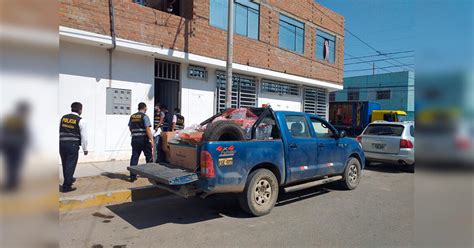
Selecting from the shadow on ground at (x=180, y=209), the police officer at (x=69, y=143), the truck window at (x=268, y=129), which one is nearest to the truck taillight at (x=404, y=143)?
the shadow on ground at (x=180, y=209)

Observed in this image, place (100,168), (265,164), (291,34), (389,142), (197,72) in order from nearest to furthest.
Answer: (265,164) → (100,168) → (389,142) → (197,72) → (291,34)

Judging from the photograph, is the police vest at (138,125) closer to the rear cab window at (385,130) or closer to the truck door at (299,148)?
the truck door at (299,148)

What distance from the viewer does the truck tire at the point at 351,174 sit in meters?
7.38

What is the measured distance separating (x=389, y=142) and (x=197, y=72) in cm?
700

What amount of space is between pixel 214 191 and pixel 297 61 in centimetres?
1320

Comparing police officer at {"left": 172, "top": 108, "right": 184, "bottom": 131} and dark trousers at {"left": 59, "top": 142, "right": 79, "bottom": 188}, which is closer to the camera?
dark trousers at {"left": 59, "top": 142, "right": 79, "bottom": 188}

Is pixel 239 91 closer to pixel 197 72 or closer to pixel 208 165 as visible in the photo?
pixel 197 72

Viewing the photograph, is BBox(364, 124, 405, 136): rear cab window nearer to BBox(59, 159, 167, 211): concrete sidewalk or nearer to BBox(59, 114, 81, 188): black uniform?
BBox(59, 159, 167, 211): concrete sidewalk

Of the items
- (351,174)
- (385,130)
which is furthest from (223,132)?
(385,130)

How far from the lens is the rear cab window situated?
32.5ft

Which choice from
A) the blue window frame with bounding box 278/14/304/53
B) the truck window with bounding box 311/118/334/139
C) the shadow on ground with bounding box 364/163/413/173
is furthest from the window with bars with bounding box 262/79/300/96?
the truck window with bounding box 311/118/334/139

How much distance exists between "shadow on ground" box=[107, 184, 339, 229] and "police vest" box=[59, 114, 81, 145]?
1.53 m

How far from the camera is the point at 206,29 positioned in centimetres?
1218

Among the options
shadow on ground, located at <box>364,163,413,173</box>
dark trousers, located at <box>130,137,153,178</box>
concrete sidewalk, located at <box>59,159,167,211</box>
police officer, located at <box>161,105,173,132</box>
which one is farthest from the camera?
police officer, located at <box>161,105,173,132</box>
